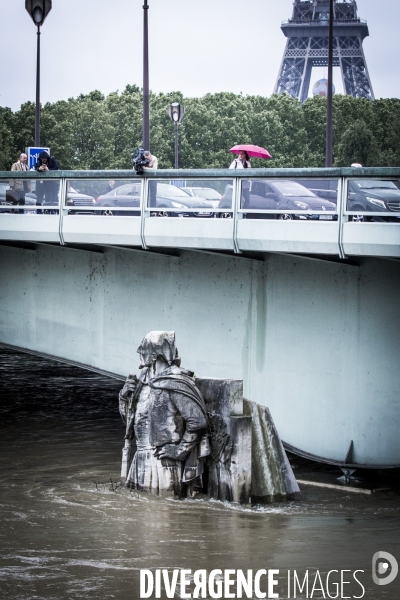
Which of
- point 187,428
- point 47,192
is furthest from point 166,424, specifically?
point 47,192

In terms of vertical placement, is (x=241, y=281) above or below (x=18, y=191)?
below

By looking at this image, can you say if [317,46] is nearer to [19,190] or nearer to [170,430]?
[19,190]

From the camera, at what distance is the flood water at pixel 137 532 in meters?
11.1

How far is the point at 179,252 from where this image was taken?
1891cm

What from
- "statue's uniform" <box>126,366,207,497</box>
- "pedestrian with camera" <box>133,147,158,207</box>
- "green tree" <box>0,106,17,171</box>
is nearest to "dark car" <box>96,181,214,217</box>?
"pedestrian with camera" <box>133,147,158,207</box>

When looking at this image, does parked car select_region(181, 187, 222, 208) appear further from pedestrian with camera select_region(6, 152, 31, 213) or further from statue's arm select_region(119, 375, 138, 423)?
statue's arm select_region(119, 375, 138, 423)

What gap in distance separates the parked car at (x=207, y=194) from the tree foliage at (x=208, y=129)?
4938 centimetres

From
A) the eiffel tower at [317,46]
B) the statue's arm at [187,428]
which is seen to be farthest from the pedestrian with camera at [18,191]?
the eiffel tower at [317,46]

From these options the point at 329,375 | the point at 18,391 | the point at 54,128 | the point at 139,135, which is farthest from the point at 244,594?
the point at 139,135

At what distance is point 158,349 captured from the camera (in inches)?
583

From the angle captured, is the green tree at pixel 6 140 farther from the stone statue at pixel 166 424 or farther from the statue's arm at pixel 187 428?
the statue's arm at pixel 187 428

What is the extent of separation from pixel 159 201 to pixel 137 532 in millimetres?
6579

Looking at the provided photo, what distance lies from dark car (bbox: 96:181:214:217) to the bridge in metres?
0.02

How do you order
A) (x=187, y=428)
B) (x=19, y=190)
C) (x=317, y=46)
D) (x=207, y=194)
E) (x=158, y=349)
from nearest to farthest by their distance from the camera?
(x=187, y=428), (x=158, y=349), (x=207, y=194), (x=19, y=190), (x=317, y=46)
